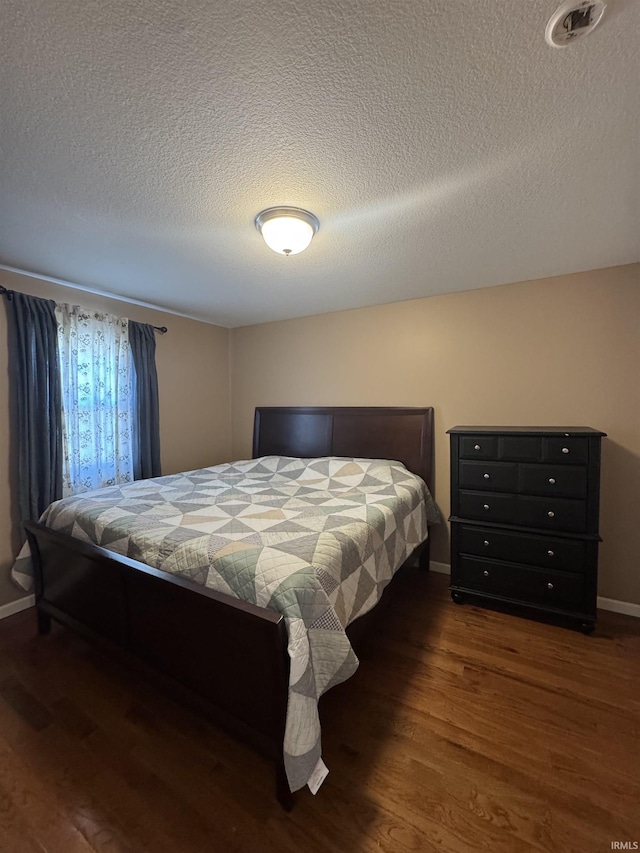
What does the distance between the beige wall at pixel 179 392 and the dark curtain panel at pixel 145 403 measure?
0.16 metres

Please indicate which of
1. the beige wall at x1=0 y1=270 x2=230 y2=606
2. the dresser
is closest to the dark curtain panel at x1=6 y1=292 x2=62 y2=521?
the beige wall at x1=0 y1=270 x2=230 y2=606

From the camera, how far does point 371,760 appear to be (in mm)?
1418

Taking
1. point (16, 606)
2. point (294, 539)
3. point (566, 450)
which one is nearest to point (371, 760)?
point (294, 539)

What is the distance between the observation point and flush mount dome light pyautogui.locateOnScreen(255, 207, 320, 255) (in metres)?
1.71

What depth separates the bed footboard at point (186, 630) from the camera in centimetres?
125

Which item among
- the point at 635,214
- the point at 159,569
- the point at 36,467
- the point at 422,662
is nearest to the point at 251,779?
the point at 159,569

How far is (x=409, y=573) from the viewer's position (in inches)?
119

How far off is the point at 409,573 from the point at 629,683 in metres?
1.45

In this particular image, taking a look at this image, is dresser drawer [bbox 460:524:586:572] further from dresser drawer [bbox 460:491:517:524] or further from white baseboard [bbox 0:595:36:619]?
white baseboard [bbox 0:595:36:619]

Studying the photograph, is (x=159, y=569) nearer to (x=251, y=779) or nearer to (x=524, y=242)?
(x=251, y=779)

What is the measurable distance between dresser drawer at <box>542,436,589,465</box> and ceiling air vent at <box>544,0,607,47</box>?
6.04ft

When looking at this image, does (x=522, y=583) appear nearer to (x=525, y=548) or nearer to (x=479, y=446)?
(x=525, y=548)

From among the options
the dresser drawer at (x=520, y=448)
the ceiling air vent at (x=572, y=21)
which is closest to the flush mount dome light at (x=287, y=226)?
the ceiling air vent at (x=572, y=21)

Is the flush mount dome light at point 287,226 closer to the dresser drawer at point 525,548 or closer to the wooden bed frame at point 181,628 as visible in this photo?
the wooden bed frame at point 181,628
